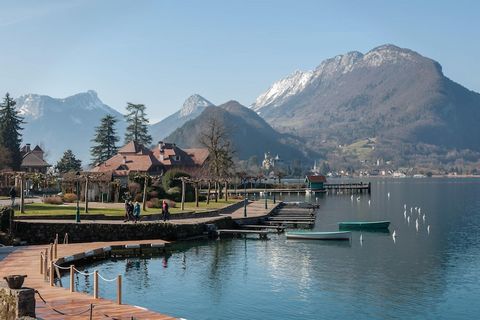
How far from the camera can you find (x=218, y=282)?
43719mm

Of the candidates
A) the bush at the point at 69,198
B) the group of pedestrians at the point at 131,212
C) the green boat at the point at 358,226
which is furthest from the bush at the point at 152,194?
the green boat at the point at 358,226

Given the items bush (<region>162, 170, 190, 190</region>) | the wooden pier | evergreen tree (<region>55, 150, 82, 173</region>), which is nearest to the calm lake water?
bush (<region>162, 170, 190, 190</region>)

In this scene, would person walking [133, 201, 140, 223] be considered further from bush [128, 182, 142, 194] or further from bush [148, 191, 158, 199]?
bush [128, 182, 142, 194]

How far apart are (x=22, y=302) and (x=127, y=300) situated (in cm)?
1519

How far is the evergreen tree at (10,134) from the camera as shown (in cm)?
11462

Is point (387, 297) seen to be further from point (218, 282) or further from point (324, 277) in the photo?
point (218, 282)

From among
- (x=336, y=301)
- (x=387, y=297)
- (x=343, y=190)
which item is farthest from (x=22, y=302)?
(x=343, y=190)

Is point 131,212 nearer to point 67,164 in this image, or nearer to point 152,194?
point 152,194

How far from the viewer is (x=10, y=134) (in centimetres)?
11644

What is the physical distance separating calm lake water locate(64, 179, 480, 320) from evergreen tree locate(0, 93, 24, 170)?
6737 centimetres

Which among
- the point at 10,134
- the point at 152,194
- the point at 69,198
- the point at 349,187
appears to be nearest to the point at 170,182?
the point at 152,194

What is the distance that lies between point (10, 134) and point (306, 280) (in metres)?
89.1

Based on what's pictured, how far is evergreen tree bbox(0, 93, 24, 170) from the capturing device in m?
115

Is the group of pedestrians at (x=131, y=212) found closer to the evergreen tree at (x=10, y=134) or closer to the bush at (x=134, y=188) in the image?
the bush at (x=134, y=188)
